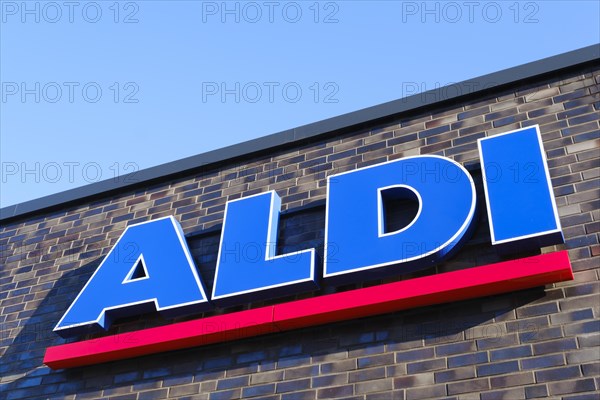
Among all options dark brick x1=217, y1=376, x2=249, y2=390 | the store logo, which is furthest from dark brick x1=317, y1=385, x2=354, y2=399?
dark brick x1=217, y1=376, x2=249, y2=390

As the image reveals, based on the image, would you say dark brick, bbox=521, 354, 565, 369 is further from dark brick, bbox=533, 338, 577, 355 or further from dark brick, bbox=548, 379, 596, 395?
dark brick, bbox=548, 379, 596, 395

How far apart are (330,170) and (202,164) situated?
5.02 feet

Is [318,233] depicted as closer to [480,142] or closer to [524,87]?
[480,142]

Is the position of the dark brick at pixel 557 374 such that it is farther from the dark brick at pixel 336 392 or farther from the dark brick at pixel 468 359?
the dark brick at pixel 336 392

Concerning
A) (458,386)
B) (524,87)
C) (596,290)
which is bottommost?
(458,386)

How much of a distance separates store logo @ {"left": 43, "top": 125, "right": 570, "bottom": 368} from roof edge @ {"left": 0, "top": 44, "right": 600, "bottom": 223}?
2.45 ft

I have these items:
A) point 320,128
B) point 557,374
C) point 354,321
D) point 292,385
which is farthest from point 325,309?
point 320,128

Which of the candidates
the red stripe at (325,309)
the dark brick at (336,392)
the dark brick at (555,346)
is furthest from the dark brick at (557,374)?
the dark brick at (336,392)

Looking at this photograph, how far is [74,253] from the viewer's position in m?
8.46

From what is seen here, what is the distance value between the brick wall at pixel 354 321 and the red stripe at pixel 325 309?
11cm

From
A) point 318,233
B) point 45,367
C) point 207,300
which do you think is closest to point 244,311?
point 207,300

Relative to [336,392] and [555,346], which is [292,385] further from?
[555,346]

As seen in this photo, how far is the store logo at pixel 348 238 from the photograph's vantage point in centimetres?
611

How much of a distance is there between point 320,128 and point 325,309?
2288 mm
